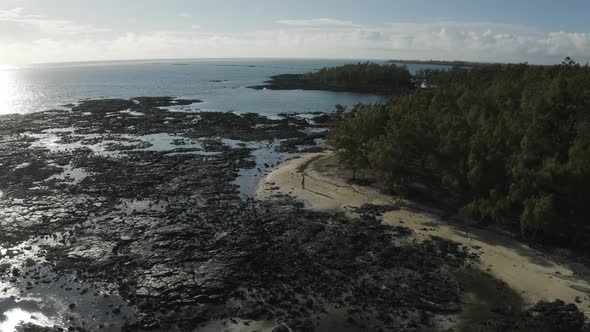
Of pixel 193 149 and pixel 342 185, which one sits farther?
pixel 193 149

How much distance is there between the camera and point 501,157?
37.8 meters

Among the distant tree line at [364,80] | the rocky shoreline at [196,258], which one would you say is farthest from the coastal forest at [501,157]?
the distant tree line at [364,80]

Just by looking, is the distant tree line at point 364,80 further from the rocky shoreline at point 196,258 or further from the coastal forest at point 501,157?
the rocky shoreline at point 196,258

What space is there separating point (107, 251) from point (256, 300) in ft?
48.1

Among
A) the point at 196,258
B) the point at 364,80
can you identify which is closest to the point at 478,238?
the point at 196,258

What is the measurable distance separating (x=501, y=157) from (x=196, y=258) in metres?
28.3

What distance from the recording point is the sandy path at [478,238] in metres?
29.4

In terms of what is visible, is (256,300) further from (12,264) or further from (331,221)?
(12,264)

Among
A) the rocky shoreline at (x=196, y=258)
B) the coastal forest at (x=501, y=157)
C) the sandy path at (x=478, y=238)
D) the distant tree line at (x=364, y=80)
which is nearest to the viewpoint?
the rocky shoreline at (x=196, y=258)

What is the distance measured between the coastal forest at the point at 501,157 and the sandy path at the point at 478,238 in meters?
2.19

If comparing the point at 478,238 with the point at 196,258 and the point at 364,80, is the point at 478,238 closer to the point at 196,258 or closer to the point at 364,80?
the point at 196,258

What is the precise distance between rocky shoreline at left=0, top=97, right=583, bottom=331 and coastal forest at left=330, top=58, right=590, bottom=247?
658 centimetres

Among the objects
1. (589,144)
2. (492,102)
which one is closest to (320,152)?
(492,102)

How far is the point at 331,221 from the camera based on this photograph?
41375 millimetres
